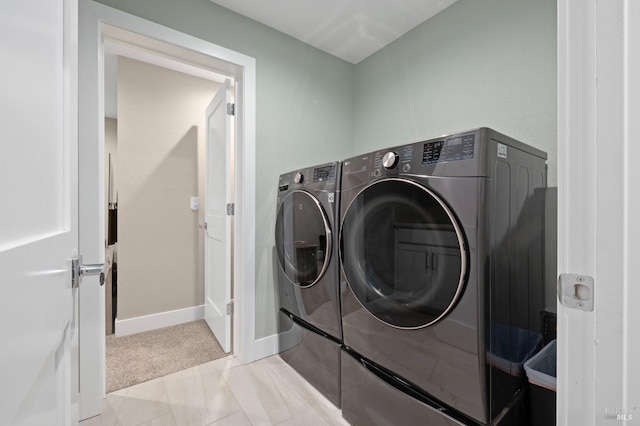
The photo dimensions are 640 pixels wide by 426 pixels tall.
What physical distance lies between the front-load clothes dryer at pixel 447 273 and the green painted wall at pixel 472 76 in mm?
388

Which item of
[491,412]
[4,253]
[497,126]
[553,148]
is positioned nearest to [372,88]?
[497,126]

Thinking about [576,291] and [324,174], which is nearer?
[576,291]

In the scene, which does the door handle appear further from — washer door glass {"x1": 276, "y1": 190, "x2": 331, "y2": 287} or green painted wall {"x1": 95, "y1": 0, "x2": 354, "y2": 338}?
green painted wall {"x1": 95, "y1": 0, "x2": 354, "y2": 338}

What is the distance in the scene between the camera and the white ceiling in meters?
1.83

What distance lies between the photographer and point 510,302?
1040 millimetres

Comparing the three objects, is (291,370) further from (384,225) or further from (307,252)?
(384,225)

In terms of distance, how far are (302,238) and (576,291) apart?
1.38 meters

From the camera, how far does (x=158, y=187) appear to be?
264 centimetres

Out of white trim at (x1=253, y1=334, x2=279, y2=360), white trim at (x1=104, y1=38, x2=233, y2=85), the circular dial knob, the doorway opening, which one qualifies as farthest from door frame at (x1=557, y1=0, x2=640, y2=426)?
white trim at (x1=104, y1=38, x2=233, y2=85)

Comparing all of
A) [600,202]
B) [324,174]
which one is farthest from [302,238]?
[600,202]

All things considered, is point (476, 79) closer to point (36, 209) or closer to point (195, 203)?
point (36, 209)

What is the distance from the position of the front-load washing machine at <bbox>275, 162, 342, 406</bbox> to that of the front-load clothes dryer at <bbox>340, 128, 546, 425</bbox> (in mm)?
151

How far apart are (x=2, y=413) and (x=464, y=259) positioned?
1051 millimetres

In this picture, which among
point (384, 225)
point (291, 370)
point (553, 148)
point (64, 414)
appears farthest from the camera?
point (291, 370)
